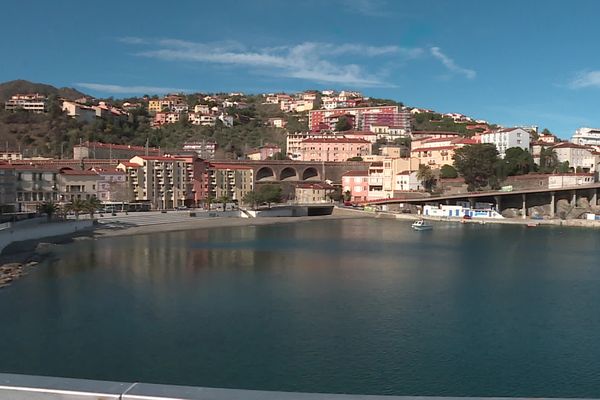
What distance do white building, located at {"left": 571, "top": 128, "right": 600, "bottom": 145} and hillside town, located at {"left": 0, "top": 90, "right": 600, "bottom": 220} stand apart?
4698 millimetres

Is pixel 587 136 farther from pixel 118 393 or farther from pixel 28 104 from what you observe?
pixel 118 393

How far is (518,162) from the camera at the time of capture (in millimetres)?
38469

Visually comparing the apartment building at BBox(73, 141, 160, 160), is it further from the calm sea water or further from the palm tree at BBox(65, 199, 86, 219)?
the calm sea water

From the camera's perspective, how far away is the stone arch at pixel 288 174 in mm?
45156

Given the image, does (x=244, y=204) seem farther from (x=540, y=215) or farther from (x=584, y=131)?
(x=584, y=131)

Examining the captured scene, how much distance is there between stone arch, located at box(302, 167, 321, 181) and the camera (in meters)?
45.8

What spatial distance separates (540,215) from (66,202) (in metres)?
28.1

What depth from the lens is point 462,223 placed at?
32.7 metres

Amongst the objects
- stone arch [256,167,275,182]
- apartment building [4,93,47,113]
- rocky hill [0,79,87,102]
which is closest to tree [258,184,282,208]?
stone arch [256,167,275,182]

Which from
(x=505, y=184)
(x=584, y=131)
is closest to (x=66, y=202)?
(x=505, y=184)

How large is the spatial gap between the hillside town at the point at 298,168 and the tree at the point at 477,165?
189mm

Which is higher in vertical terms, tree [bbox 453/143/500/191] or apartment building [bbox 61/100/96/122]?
apartment building [bbox 61/100/96/122]

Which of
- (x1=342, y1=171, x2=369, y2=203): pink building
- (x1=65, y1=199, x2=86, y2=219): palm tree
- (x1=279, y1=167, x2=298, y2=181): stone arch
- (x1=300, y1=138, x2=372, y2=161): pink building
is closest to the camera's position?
(x1=65, y1=199, x2=86, y2=219): palm tree

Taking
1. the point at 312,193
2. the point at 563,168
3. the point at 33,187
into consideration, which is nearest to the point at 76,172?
the point at 33,187
